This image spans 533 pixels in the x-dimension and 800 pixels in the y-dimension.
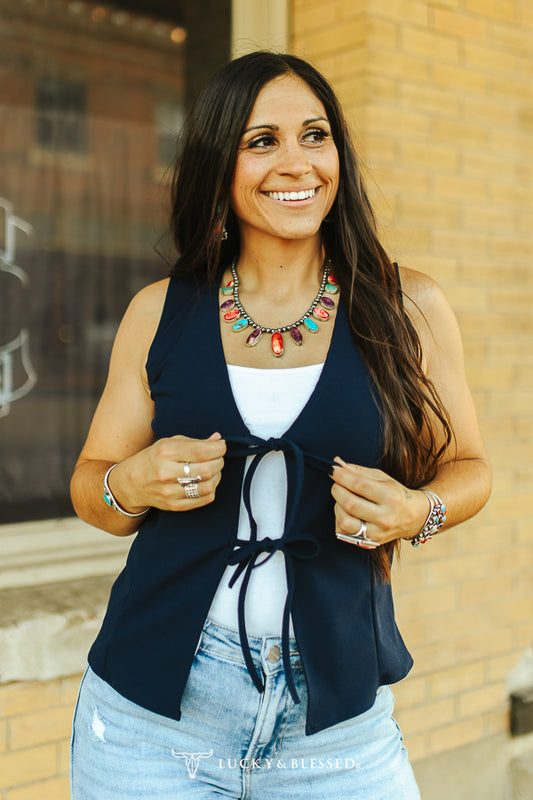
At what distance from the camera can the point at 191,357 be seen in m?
1.73

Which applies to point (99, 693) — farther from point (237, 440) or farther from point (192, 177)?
point (192, 177)

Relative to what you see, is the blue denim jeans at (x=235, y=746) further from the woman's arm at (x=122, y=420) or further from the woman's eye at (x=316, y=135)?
the woman's eye at (x=316, y=135)

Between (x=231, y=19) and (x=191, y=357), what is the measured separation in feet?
7.15

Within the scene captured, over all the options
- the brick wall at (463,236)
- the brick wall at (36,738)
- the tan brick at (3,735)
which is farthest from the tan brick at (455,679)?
the tan brick at (3,735)

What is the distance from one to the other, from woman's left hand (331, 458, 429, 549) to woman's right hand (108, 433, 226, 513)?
220 mm

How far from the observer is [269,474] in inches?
65.2

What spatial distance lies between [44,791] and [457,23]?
3.17 metres

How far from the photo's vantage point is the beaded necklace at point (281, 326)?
1768 mm

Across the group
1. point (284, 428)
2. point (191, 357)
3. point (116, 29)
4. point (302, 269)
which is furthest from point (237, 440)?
point (116, 29)

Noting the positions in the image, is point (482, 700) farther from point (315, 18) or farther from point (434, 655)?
point (315, 18)

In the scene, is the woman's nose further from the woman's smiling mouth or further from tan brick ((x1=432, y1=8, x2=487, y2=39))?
tan brick ((x1=432, y1=8, x2=487, y2=39))

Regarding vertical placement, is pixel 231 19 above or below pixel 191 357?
above

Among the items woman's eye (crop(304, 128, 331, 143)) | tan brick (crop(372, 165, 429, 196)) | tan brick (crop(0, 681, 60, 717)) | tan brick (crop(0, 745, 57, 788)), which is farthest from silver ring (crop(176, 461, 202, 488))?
tan brick (crop(372, 165, 429, 196))

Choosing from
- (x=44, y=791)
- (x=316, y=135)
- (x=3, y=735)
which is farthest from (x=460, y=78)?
(x=44, y=791)
